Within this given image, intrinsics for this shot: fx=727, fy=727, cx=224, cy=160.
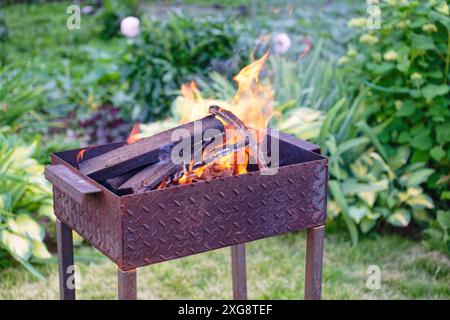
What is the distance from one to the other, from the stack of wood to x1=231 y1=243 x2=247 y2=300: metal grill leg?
80 cm

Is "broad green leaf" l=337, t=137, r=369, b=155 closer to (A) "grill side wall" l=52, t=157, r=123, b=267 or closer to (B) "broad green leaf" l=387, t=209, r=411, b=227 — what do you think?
(B) "broad green leaf" l=387, t=209, r=411, b=227

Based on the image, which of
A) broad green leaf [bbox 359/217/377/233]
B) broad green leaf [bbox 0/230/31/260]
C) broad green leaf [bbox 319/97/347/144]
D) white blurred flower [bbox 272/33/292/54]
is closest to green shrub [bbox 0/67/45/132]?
broad green leaf [bbox 0/230/31/260]

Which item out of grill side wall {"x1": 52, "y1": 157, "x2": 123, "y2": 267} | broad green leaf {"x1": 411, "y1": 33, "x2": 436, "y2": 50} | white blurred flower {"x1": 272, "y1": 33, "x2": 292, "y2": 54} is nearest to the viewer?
grill side wall {"x1": 52, "y1": 157, "x2": 123, "y2": 267}

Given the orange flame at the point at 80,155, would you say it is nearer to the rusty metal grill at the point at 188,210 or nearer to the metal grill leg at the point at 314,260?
the rusty metal grill at the point at 188,210

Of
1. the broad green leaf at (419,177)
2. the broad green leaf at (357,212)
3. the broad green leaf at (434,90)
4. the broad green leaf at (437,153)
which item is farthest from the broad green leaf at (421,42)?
the broad green leaf at (357,212)

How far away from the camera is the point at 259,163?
7.98 feet

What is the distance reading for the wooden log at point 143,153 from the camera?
92.7 inches

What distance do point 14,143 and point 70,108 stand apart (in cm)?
169

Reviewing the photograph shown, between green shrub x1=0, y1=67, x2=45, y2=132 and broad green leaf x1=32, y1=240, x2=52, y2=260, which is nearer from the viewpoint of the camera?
broad green leaf x1=32, y1=240, x2=52, y2=260

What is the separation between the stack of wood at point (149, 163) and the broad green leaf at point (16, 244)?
122cm

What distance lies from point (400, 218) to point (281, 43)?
140 centimetres

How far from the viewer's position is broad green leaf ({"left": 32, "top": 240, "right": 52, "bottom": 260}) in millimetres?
3541

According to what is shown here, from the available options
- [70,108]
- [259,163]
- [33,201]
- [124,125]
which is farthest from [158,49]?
[259,163]

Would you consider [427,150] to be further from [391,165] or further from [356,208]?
[356,208]
